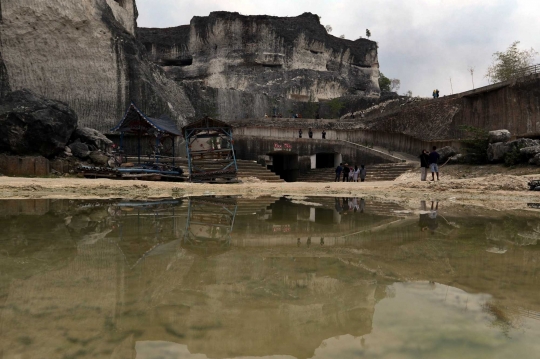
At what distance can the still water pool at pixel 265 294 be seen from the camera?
1731 millimetres

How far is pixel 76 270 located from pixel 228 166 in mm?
13692

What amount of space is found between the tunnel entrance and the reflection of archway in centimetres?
121

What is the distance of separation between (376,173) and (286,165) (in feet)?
22.0

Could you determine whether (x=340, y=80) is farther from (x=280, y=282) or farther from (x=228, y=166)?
(x=280, y=282)

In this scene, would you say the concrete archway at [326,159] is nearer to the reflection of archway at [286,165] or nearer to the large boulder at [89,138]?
the reflection of archway at [286,165]

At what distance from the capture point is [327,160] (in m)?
26.5

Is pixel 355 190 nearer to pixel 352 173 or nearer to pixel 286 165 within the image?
pixel 352 173

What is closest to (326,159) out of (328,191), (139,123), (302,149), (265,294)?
(302,149)

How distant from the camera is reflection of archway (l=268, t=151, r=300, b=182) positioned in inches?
941

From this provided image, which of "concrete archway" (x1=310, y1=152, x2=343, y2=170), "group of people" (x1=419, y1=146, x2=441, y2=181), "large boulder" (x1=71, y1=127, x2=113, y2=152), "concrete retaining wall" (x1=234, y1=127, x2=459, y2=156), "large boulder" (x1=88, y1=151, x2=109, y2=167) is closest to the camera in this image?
"group of people" (x1=419, y1=146, x2=441, y2=181)

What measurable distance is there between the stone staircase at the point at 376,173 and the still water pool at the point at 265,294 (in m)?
15.4

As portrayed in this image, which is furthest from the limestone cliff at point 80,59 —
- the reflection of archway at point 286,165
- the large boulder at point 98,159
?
the reflection of archway at point 286,165

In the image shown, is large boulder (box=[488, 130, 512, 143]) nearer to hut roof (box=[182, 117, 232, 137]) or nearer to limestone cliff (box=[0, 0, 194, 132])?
hut roof (box=[182, 117, 232, 137])

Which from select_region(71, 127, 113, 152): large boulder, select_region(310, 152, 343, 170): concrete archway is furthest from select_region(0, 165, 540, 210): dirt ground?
select_region(310, 152, 343, 170): concrete archway
